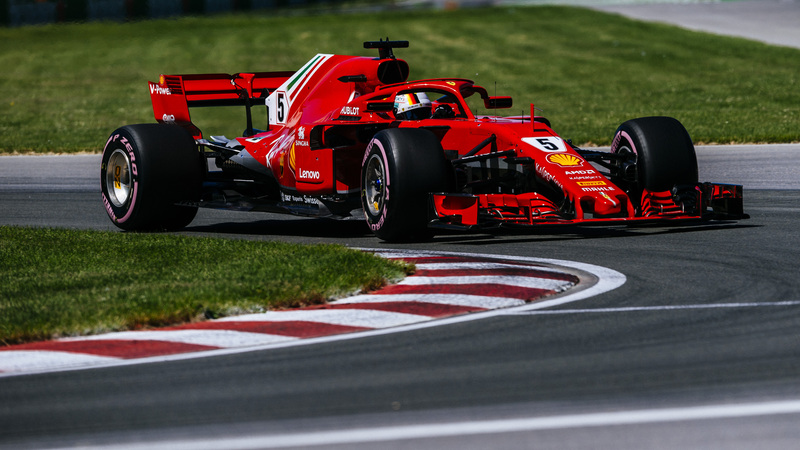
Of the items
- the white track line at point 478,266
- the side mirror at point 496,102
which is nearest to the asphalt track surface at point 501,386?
the white track line at point 478,266

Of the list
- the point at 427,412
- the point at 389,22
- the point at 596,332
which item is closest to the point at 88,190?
the point at 596,332

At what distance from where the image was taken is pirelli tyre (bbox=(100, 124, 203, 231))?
1174cm

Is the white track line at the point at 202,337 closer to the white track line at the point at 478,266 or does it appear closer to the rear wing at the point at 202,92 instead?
the white track line at the point at 478,266

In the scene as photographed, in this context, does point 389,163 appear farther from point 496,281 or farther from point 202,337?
point 202,337

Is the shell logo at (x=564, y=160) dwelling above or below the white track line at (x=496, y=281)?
above

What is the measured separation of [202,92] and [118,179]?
1428mm

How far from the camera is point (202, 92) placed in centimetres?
1319

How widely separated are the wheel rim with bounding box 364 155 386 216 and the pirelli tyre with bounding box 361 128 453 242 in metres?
0.08

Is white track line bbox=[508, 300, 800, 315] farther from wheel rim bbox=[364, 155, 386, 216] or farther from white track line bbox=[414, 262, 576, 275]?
wheel rim bbox=[364, 155, 386, 216]

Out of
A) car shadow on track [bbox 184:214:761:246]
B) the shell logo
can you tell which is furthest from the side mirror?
the shell logo

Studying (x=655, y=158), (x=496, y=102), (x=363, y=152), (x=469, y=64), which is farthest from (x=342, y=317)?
(x=469, y=64)

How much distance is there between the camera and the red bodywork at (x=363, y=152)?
1015 cm

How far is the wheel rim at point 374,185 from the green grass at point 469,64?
9.74 meters

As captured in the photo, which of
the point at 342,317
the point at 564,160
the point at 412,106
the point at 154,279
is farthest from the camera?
the point at 412,106
